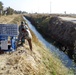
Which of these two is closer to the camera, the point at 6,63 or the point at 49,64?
the point at 6,63

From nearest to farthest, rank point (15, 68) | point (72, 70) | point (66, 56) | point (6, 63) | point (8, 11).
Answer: point (15, 68)
point (6, 63)
point (72, 70)
point (66, 56)
point (8, 11)

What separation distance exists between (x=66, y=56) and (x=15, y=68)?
12.5 m

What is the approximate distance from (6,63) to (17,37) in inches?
193

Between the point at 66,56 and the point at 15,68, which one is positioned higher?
the point at 15,68

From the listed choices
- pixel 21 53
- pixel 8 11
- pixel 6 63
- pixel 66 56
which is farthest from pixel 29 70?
pixel 8 11

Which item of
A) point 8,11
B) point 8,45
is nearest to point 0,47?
point 8,45

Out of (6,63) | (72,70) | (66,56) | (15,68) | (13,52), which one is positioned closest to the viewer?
(15,68)

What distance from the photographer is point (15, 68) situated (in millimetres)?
12070

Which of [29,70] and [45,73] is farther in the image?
[45,73]

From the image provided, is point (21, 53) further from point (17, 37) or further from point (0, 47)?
point (17, 37)

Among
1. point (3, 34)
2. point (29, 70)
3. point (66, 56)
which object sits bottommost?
point (66, 56)

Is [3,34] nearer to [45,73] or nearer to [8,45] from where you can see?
[8,45]

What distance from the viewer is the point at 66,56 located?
23.9 m

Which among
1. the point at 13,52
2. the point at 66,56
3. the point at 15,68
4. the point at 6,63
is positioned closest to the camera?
the point at 15,68
